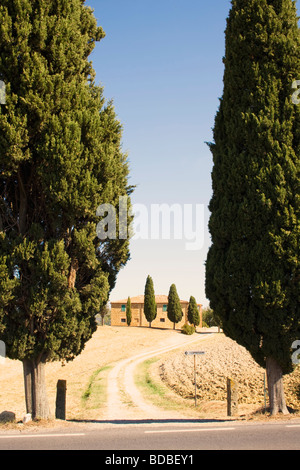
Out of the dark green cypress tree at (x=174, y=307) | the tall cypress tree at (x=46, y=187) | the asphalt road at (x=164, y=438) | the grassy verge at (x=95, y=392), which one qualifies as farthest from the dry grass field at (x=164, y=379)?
the dark green cypress tree at (x=174, y=307)

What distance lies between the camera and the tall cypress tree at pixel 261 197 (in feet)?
35.2

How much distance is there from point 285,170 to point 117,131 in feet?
19.6

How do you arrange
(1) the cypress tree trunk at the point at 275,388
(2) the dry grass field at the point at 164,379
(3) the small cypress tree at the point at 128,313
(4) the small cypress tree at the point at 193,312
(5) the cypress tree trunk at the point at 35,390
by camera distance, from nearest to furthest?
(1) the cypress tree trunk at the point at 275,388 → (5) the cypress tree trunk at the point at 35,390 → (2) the dry grass field at the point at 164,379 → (4) the small cypress tree at the point at 193,312 → (3) the small cypress tree at the point at 128,313

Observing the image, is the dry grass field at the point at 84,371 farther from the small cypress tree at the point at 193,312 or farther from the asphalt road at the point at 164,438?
the small cypress tree at the point at 193,312

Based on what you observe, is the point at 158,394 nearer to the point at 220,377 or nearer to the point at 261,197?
the point at 220,377

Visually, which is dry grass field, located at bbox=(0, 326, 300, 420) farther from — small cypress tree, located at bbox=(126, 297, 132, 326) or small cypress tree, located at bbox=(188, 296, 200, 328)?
small cypress tree, located at bbox=(126, 297, 132, 326)

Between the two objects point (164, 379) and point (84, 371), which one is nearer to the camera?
point (164, 379)

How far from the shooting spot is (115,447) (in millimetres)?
7652

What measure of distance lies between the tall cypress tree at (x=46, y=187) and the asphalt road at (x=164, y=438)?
2.80m

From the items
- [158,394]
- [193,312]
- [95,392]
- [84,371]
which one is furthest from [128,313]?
[158,394]

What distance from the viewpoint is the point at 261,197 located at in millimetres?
10898

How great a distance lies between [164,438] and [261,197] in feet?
22.3

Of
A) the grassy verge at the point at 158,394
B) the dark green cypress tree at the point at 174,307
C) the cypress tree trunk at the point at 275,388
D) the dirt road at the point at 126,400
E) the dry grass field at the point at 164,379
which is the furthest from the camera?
the dark green cypress tree at the point at 174,307
